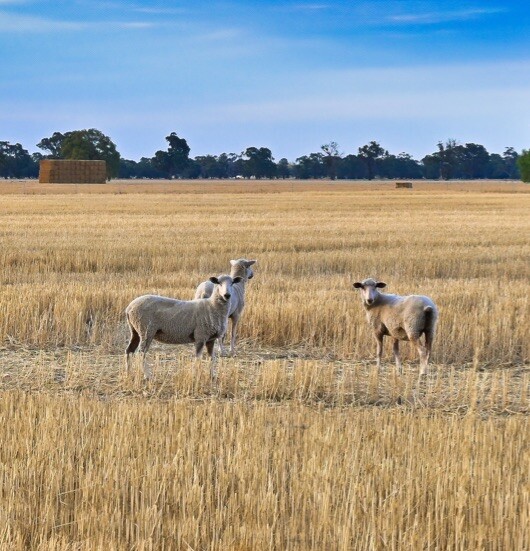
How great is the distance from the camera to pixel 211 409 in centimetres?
838

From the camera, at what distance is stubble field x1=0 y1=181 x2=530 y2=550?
5770mm

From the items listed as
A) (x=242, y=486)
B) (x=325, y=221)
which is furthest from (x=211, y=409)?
(x=325, y=221)

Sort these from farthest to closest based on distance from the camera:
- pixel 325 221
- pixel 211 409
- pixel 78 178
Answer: pixel 78 178 → pixel 325 221 → pixel 211 409

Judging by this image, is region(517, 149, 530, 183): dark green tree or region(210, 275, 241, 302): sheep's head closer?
region(210, 275, 241, 302): sheep's head

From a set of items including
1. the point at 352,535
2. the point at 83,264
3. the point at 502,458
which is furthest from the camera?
the point at 83,264

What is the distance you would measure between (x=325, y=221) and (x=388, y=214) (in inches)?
289

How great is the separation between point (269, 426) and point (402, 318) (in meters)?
3.53

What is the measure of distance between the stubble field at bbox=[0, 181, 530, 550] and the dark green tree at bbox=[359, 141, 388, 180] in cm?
17161

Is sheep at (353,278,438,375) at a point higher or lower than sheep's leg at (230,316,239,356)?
higher

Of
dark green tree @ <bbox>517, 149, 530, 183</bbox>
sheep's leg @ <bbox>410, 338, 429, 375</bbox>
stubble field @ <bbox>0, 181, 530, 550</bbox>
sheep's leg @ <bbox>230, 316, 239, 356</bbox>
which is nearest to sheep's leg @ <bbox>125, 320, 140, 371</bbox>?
stubble field @ <bbox>0, 181, 530, 550</bbox>

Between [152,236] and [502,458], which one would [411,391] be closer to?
[502,458]

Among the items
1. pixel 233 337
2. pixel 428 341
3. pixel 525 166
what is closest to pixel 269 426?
pixel 428 341

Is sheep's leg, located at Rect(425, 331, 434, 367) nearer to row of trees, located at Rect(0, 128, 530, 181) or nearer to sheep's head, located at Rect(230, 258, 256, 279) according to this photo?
sheep's head, located at Rect(230, 258, 256, 279)

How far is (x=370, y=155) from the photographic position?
189875 mm
